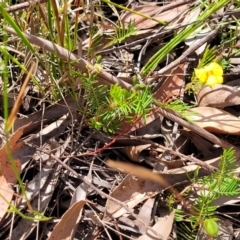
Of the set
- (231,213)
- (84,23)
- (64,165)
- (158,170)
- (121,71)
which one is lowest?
(231,213)

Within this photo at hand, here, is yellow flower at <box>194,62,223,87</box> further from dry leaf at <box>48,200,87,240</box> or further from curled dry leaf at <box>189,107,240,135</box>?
dry leaf at <box>48,200,87,240</box>

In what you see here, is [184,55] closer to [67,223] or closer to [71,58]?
[71,58]

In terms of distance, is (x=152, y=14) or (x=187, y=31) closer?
(x=187, y=31)

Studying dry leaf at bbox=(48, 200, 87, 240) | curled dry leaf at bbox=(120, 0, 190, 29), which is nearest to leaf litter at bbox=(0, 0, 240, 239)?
dry leaf at bbox=(48, 200, 87, 240)

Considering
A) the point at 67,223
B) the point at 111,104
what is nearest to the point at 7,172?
the point at 67,223

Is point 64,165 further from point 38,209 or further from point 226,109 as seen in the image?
point 226,109

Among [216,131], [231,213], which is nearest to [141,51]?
[216,131]

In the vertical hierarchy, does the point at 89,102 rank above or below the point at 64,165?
above
